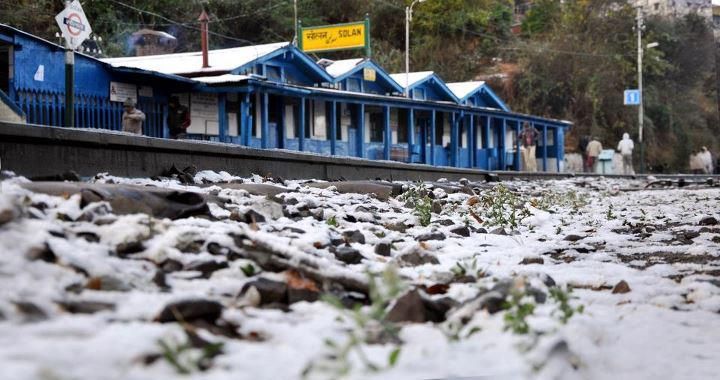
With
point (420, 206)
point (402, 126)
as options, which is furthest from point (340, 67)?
point (420, 206)

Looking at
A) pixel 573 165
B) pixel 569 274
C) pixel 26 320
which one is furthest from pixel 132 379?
pixel 573 165

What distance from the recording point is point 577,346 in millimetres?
2285

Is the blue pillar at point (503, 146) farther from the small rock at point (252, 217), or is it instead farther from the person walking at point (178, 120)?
the small rock at point (252, 217)

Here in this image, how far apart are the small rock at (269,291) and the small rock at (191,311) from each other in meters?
0.31

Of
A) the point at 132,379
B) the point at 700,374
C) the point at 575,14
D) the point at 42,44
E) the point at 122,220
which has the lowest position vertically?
the point at 700,374

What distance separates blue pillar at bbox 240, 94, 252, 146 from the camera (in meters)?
21.4

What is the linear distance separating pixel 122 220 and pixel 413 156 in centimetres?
2677

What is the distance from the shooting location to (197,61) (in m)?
24.1

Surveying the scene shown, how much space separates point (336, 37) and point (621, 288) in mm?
27469

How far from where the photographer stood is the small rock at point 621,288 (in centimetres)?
347

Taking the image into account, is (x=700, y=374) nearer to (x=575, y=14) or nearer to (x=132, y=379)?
(x=132, y=379)

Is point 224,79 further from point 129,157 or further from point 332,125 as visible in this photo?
point 129,157

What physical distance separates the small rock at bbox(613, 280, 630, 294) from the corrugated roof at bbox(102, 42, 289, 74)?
64.5 ft

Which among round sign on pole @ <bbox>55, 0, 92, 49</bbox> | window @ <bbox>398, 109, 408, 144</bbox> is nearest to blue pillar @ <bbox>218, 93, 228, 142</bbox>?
round sign on pole @ <bbox>55, 0, 92, 49</bbox>
